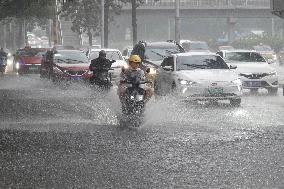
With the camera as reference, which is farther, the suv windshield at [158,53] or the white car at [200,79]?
the suv windshield at [158,53]

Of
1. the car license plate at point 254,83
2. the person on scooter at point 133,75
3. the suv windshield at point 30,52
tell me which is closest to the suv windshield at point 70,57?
the car license plate at point 254,83

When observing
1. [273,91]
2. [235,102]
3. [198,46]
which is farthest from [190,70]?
[198,46]

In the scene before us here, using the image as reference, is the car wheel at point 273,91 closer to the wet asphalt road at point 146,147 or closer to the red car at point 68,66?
the wet asphalt road at point 146,147

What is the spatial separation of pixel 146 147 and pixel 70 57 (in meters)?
20.6

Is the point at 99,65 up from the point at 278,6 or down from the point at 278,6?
down

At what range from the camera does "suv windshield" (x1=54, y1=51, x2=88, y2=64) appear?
31.9m

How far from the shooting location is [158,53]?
28.7 meters

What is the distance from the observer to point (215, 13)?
97188 millimetres

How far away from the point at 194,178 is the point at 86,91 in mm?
19140

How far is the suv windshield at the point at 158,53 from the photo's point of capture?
1118 inches

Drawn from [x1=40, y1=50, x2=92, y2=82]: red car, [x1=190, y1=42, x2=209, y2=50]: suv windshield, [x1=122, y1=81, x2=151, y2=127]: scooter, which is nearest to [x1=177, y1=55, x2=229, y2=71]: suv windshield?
[x1=122, y1=81, x2=151, y2=127]: scooter

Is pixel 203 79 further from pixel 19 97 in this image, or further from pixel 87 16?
pixel 87 16

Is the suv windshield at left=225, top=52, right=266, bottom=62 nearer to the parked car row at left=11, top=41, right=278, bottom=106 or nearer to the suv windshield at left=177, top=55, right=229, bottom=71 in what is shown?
the parked car row at left=11, top=41, right=278, bottom=106

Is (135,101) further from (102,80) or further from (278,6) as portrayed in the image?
(278,6)
